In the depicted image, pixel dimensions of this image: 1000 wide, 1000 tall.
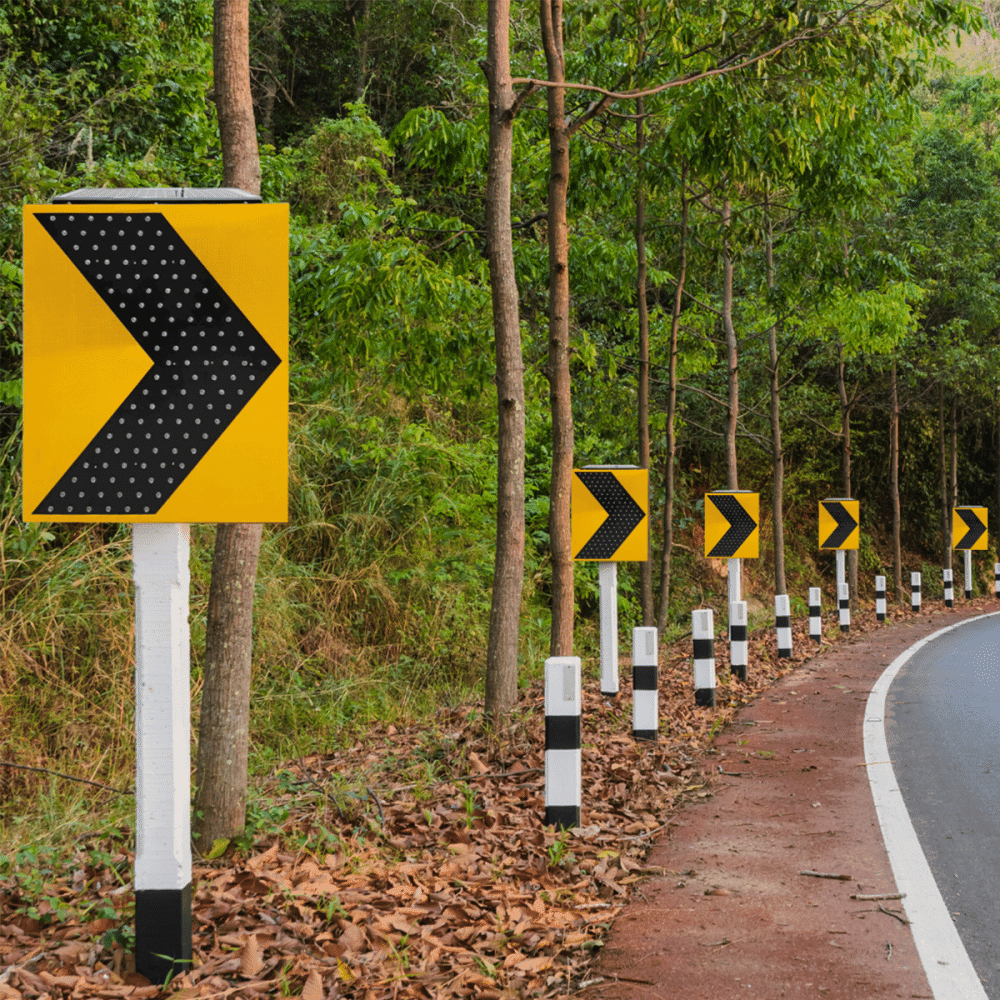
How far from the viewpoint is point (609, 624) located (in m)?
8.84

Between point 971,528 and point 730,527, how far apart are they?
570 inches

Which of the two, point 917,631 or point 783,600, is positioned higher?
point 783,600

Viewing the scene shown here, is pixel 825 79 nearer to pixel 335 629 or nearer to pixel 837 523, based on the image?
pixel 335 629

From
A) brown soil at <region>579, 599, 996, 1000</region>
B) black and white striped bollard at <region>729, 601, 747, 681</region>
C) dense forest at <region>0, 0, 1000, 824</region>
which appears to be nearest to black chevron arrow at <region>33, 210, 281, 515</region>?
brown soil at <region>579, 599, 996, 1000</region>

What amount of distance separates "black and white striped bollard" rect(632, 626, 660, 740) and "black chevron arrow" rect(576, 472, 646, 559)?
118cm

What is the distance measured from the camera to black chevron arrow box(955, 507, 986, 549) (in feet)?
77.2

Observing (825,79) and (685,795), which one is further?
(825,79)

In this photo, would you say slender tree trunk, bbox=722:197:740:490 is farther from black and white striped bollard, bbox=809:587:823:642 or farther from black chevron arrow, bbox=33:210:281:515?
black chevron arrow, bbox=33:210:281:515

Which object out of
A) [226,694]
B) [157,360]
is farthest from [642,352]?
[157,360]

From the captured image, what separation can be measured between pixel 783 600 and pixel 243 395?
11118 mm

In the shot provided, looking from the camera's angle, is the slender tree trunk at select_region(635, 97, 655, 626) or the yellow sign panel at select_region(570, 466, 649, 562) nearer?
the yellow sign panel at select_region(570, 466, 649, 562)

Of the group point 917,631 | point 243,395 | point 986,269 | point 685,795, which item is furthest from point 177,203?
point 986,269

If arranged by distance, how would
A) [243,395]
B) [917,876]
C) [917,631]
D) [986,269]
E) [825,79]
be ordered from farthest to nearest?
[986,269] < [917,631] < [825,79] < [917,876] < [243,395]

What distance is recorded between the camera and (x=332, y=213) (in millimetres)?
16984
